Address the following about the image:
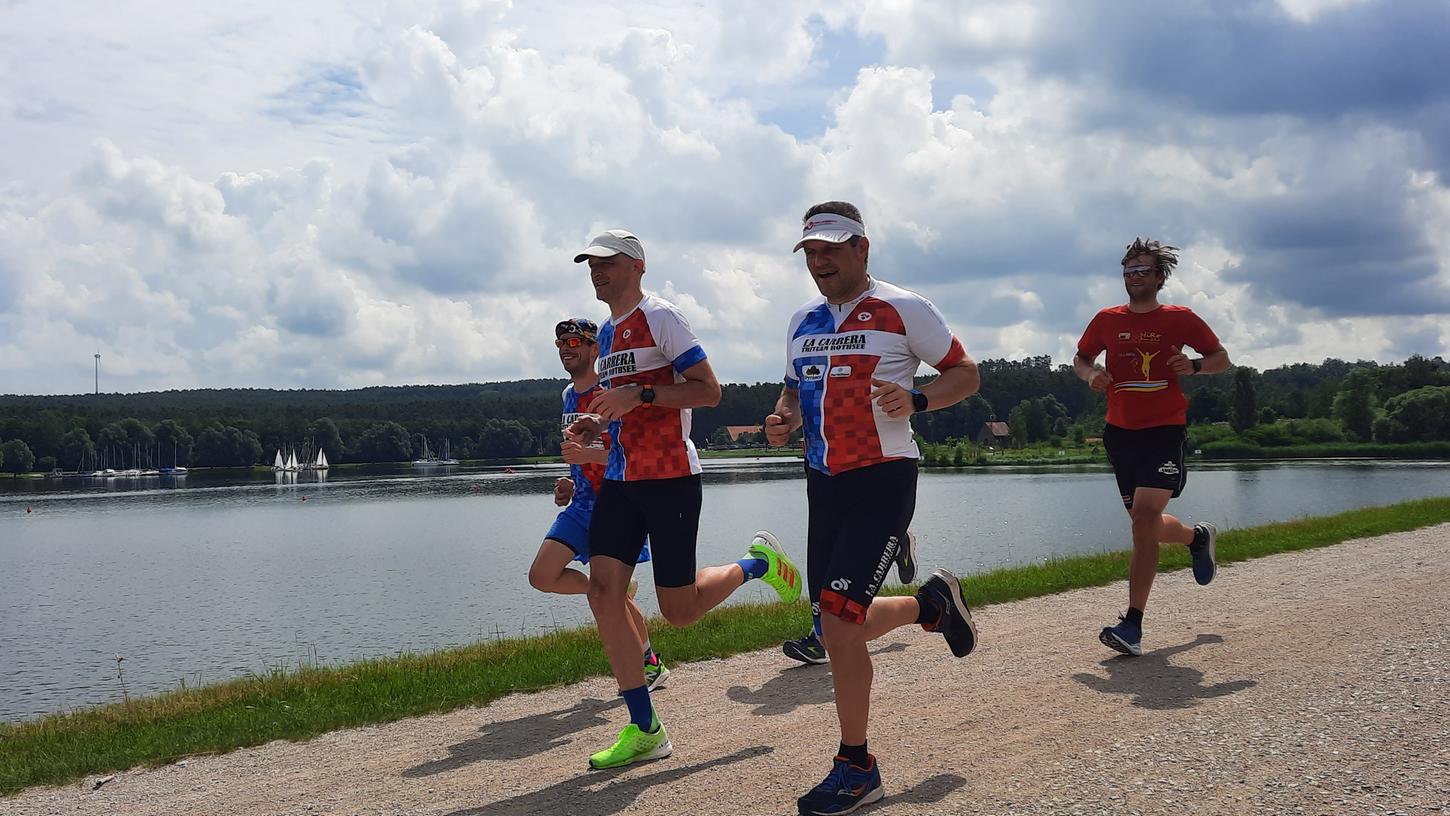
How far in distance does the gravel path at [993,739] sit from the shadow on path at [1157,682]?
2 centimetres

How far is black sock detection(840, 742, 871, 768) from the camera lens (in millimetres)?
4605

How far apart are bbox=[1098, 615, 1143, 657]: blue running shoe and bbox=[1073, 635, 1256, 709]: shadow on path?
0.05 m

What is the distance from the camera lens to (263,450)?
14000 centimetres

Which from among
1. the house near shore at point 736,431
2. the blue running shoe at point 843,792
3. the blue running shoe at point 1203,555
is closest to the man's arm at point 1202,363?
the blue running shoe at point 1203,555

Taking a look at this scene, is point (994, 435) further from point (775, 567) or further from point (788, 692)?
point (788, 692)

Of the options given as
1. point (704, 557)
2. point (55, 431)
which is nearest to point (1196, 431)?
point (704, 557)

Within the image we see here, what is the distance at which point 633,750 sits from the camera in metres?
5.56

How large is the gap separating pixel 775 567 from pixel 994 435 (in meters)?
135

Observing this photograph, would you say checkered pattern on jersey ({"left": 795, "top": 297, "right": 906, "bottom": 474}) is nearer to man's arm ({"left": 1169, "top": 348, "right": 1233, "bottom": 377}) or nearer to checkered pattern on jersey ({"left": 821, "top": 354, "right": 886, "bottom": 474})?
checkered pattern on jersey ({"left": 821, "top": 354, "right": 886, "bottom": 474})

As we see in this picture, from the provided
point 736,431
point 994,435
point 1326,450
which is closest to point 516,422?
point 736,431

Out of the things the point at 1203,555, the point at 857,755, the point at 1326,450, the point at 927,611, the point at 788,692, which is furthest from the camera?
the point at 1326,450

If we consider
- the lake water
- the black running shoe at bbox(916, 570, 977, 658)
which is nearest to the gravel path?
the black running shoe at bbox(916, 570, 977, 658)

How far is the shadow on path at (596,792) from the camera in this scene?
491 centimetres

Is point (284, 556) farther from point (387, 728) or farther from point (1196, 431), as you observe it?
point (1196, 431)
